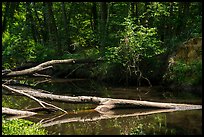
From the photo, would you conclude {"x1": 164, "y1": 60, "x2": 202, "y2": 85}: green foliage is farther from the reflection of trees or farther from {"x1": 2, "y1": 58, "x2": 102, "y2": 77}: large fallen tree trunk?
the reflection of trees

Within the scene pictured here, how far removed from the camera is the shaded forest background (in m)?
20.6

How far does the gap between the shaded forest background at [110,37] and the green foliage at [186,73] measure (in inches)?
1.9

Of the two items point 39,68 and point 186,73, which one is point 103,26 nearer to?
point 39,68

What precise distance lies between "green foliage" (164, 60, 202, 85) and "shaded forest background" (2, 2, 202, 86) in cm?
5

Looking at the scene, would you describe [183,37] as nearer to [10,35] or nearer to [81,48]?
[81,48]

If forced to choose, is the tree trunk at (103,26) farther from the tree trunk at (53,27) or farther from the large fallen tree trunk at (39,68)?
the tree trunk at (53,27)

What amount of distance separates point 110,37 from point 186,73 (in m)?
6.62

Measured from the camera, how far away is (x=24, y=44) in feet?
93.8

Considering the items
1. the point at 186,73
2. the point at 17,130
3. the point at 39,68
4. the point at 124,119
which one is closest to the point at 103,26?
the point at 39,68

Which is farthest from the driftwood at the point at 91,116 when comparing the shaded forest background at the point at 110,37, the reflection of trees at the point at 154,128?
the shaded forest background at the point at 110,37

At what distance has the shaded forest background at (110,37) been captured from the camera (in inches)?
811

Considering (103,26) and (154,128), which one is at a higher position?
(103,26)

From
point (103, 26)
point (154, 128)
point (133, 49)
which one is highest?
point (103, 26)

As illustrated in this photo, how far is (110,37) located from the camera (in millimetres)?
23672
